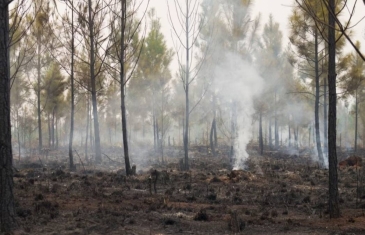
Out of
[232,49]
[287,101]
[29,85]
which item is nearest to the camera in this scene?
[232,49]

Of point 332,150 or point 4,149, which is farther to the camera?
point 332,150

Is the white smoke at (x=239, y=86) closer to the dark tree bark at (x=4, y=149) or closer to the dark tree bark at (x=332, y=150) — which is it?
the dark tree bark at (x=332, y=150)

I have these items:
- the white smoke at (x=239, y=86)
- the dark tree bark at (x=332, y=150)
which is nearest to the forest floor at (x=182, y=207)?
the dark tree bark at (x=332, y=150)

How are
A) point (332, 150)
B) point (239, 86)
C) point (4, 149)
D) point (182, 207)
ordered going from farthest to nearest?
1. point (239, 86)
2. point (182, 207)
3. point (332, 150)
4. point (4, 149)

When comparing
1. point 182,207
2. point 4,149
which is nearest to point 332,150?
point 182,207

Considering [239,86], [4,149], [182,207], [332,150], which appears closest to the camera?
[4,149]

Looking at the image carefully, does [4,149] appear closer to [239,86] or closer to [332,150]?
[332,150]

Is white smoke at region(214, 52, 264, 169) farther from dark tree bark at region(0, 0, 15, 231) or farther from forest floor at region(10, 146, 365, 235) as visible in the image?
dark tree bark at region(0, 0, 15, 231)

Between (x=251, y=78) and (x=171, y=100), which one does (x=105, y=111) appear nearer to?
(x=171, y=100)

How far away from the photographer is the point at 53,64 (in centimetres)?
2497

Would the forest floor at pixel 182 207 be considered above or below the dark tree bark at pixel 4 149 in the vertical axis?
below

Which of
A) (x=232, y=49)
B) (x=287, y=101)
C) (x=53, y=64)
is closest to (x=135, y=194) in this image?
(x=232, y=49)

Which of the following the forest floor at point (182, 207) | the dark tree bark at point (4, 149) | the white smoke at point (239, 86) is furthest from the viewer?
the white smoke at point (239, 86)

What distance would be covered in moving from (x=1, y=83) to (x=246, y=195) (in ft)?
21.6
